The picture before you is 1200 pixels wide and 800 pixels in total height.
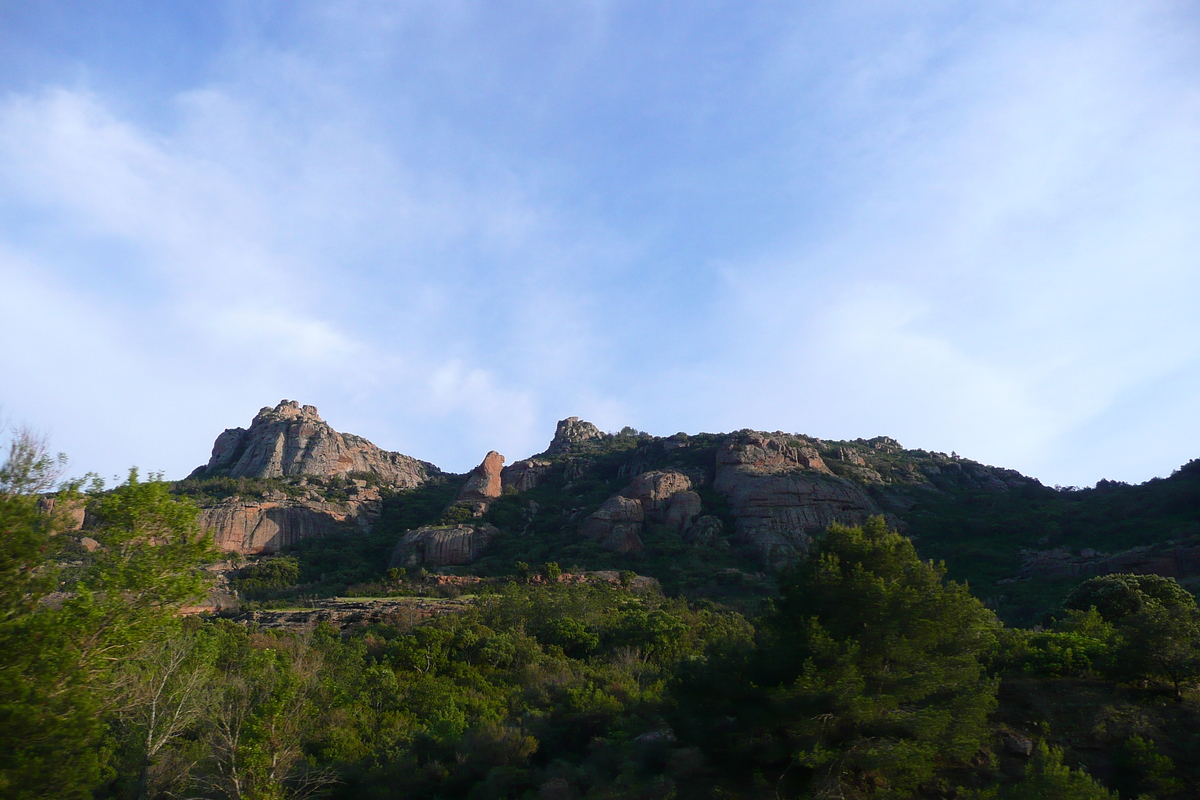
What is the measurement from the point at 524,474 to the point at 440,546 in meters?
26.3

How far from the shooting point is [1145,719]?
1502 centimetres

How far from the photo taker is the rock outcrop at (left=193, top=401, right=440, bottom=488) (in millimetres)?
92875

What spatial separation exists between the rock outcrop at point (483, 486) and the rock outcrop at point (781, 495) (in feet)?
92.3

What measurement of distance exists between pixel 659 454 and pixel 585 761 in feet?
243

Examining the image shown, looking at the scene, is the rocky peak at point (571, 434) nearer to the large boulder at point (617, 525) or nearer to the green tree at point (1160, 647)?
the large boulder at point (617, 525)

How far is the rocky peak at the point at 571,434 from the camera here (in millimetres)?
117125

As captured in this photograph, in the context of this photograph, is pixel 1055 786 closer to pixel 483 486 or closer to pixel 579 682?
pixel 579 682

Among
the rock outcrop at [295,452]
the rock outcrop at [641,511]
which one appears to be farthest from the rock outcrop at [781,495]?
the rock outcrop at [295,452]

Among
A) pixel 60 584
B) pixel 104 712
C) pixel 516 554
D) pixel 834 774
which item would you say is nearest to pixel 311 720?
pixel 104 712

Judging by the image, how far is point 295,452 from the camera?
3716 inches

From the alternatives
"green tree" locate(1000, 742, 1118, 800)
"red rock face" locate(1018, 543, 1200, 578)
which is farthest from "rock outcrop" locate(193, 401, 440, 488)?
"green tree" locate(1000, 742, 1118, 800)

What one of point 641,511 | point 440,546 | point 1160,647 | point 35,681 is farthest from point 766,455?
point 35,681

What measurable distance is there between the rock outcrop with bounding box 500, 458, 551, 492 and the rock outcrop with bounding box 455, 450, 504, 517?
1.41m

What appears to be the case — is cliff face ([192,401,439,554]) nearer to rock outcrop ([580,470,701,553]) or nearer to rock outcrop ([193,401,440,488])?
rock outcrop ([193,401,440,488])
